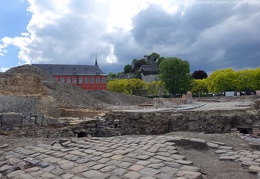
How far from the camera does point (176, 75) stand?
45750mm

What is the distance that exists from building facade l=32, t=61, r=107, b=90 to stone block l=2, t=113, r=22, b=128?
50210 millimetres

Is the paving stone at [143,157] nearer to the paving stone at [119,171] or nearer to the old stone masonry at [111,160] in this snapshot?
the old stone masonry at [111,160]

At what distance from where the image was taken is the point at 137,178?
359 centimetres

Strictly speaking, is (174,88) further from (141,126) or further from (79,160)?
(79,160)

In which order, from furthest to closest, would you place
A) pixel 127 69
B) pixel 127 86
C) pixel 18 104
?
pixel 127 69 → pixel 127 86 → pixel 18 104

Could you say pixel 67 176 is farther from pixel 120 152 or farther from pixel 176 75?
pixel 176 75

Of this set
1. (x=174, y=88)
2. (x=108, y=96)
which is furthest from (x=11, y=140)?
(x=174, y=88)

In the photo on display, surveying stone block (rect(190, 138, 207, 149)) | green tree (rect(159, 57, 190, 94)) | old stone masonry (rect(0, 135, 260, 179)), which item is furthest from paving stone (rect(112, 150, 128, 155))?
green tree (rect(159, 57, 190, 94))

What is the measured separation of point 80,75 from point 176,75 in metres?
26.0

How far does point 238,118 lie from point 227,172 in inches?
297

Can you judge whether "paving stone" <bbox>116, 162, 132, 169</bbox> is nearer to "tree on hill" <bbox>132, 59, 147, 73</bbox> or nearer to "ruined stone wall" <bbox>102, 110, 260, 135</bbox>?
"ruined stone wall" <bbox>102, 110, 260, 135</bbox>

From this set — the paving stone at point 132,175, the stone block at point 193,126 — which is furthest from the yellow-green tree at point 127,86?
the paving stone at point 132,175

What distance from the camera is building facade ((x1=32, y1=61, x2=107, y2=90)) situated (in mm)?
58969

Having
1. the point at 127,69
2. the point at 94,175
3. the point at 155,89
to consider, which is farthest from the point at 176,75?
the point at 127,69
